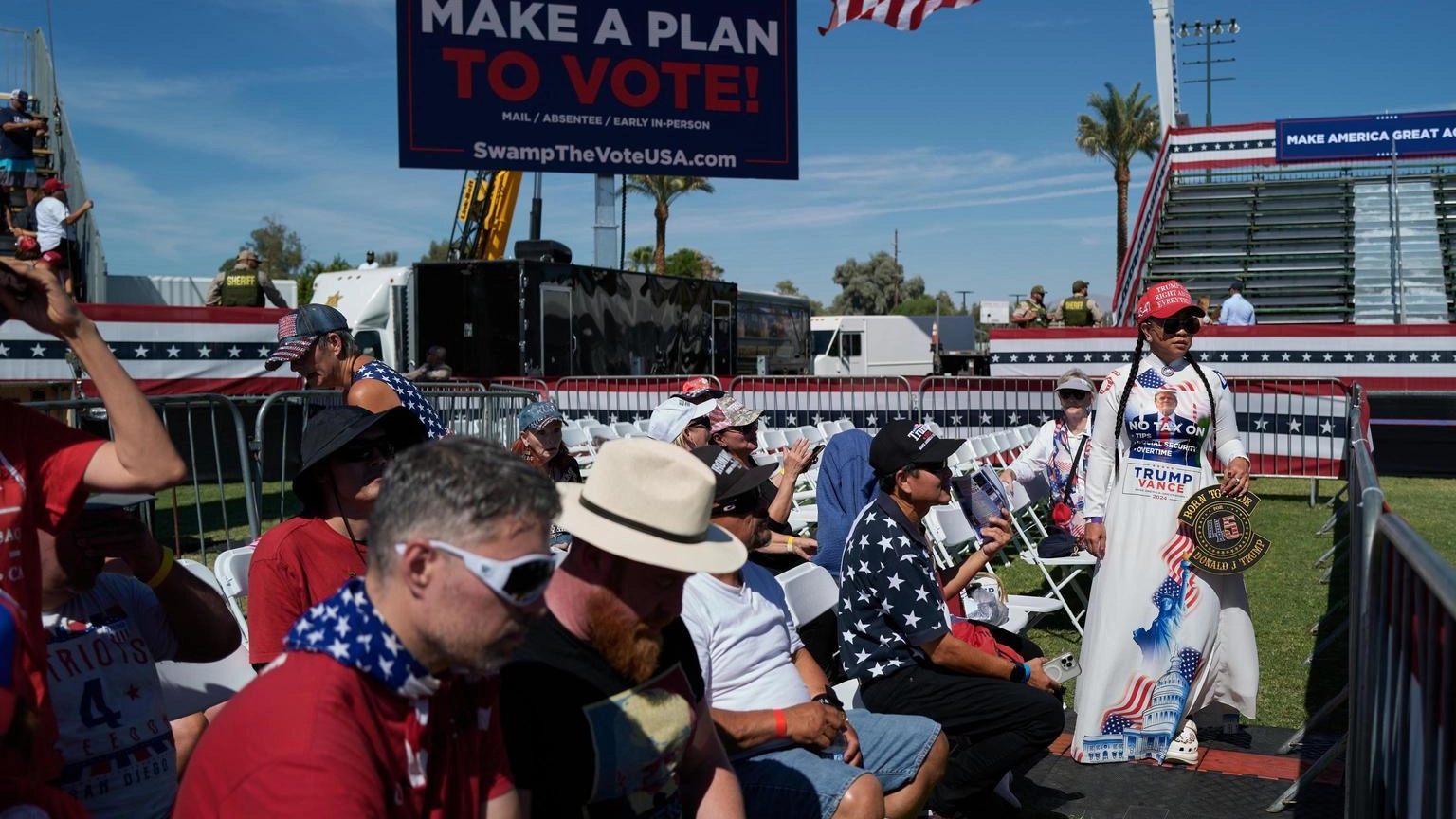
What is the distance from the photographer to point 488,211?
23719 mm

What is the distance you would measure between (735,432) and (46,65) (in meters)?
14.5

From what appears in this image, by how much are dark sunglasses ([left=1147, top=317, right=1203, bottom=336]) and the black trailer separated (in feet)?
42.3

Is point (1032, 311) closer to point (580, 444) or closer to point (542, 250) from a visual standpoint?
point (542, 250)

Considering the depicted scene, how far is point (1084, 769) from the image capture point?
195 inches

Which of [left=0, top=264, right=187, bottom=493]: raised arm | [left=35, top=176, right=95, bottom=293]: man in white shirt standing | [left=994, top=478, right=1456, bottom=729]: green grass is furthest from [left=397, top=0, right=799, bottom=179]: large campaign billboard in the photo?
[left=0, top=264, right=187, bottom=493]: raised arm

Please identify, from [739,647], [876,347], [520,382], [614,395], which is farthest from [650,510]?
[876,347]

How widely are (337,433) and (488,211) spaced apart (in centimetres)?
2113

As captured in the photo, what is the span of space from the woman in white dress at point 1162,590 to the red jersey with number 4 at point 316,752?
376 centimetres

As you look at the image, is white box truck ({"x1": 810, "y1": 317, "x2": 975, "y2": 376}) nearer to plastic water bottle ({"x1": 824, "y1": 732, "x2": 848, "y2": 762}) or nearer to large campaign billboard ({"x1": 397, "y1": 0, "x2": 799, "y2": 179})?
large campaign billboard ({"x1": 397, "y1": 0, "x2": 799, "y2": 179})

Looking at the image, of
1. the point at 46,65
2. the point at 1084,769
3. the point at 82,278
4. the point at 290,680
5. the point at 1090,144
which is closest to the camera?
the point at 290,680

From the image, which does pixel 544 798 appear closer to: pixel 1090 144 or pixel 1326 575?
pixel 1326 575

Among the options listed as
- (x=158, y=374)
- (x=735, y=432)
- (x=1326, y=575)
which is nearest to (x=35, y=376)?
(x=158, y=374)

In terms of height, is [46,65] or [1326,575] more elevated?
[46,65]

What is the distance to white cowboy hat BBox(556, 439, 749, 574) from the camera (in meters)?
2.27
